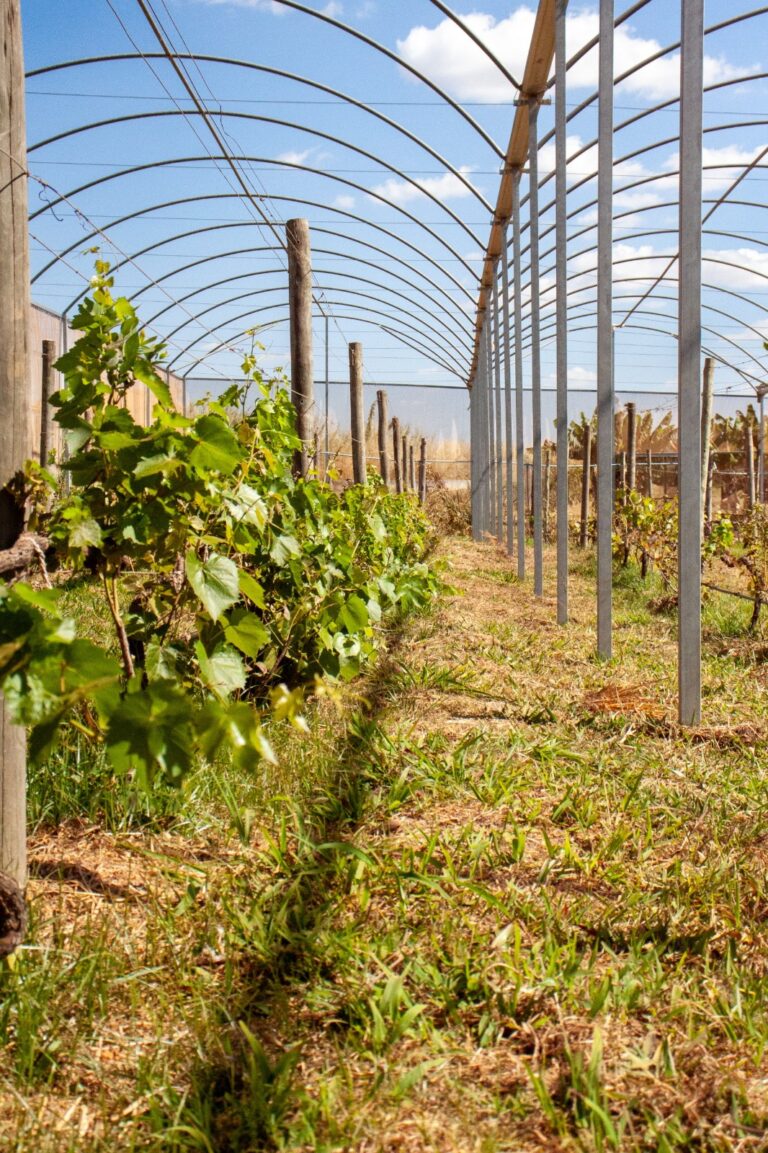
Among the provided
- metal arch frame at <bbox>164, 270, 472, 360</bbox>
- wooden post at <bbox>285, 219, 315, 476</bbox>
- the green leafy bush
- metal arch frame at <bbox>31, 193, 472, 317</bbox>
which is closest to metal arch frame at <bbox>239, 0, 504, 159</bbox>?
wooden post at <bbox>285, 219, 315, 476</bbox>

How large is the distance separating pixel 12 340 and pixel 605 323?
359 cm

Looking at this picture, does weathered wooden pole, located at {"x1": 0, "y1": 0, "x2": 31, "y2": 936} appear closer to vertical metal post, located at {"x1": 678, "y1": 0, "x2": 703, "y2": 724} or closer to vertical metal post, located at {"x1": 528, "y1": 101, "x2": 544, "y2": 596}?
vertical metal post, located at {"x1": 678, "y1": 0, "x2": 703, "y2": 724}

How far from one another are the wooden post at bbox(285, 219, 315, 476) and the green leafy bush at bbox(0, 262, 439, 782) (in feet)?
3.98

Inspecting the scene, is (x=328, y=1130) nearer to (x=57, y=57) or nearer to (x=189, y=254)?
(x=57, y=57)

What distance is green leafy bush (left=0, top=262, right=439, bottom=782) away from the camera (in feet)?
4.42

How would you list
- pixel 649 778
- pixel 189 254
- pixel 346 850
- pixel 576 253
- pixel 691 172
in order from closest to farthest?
pixel 346 850 → pixel 649 778 → pixel 691 172 → pixel 576 253 → pixel 189 254

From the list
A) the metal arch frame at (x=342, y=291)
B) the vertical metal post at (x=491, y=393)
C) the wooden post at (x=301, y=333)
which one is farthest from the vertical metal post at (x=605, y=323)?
the metal arch frame at (x=342, y=291)

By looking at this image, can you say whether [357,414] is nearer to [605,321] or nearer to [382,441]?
[382,441]

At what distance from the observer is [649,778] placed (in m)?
3.15

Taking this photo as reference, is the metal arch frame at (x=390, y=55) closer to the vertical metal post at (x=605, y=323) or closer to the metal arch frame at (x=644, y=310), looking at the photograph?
the vertical metal post at (x=605, y=323)

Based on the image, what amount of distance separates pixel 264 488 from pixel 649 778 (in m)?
1.57

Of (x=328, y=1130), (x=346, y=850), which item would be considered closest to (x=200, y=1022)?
(x=328, y=1130)

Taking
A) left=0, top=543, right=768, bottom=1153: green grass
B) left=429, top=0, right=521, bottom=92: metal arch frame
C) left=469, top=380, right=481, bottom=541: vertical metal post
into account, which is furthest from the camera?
left=469, top=380, right=481, bottom=541: vertical metal post

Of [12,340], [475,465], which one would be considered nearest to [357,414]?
[12,340]
